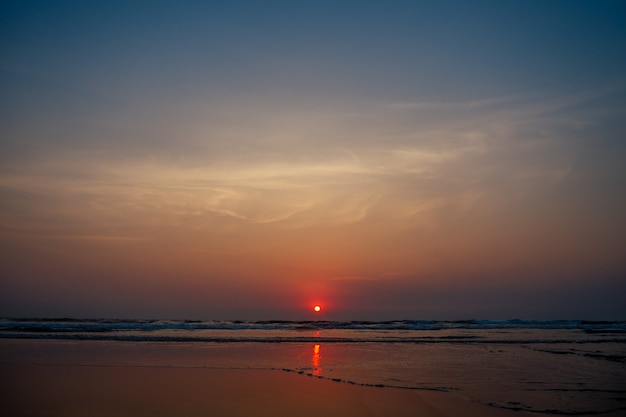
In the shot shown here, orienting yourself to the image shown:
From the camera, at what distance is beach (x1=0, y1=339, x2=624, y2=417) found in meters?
8.76

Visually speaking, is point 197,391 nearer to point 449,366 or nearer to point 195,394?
point 195,394

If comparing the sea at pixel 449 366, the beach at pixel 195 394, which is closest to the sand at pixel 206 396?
the beach at pixel 195 394

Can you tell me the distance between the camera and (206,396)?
9867mm

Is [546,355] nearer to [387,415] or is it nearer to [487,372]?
[487,372]

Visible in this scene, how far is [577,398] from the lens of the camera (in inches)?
391

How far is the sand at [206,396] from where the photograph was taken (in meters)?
8.69

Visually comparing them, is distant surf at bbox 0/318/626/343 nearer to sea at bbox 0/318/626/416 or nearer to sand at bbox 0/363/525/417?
sea at bbox 0/318/626/416

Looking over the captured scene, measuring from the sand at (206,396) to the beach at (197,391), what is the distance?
2 centimetres

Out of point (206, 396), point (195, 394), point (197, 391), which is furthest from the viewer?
point (197, 391)

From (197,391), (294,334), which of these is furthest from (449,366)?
(294,334)

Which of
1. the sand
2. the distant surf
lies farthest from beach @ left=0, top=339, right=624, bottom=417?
the distant surf

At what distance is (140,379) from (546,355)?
13.6 meters

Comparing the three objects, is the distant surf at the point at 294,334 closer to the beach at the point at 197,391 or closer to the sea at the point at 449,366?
the sea at the point at 449,366

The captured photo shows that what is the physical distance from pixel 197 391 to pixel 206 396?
59cm
